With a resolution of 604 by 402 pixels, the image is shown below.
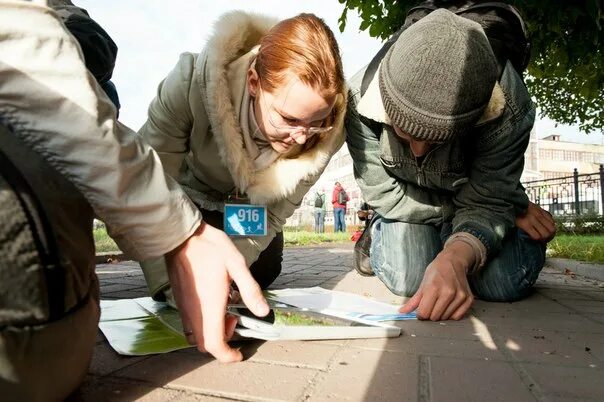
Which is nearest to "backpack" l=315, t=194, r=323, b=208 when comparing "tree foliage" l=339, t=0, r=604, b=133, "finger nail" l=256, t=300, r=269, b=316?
"tree foliage" l=339, t=0, r=604, b=133

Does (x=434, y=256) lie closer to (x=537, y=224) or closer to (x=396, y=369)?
(x=537, y=224)

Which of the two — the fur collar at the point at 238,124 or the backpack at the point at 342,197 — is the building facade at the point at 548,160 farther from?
the fur collar at the point at 238,124

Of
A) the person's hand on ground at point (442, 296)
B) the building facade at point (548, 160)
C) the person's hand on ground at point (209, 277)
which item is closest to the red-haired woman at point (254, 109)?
the person's hand on ground at point (442, 296)

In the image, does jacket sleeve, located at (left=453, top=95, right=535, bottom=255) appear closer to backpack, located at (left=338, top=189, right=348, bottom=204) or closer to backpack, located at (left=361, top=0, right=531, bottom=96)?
backpack, located at (left=361, top=0, right=531, bottom=96)

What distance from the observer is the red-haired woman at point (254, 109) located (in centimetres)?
158

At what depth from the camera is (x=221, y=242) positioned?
92 centimetres

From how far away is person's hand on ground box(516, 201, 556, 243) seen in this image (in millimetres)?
2195

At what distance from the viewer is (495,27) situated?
6.25 ft

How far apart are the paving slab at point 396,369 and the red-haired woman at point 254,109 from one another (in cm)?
66

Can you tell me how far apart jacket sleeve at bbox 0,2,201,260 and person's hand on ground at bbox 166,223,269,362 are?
4.1 inches

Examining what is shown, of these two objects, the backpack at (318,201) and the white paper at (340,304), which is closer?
the white paper at (340,304)

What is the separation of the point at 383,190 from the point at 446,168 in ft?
1.14

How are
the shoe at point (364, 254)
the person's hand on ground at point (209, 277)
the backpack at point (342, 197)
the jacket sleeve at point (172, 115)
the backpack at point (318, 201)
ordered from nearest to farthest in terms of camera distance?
the person's hand on ground at point (209, 277) → the jacket sleeve at point (172, 115) → the shoe at point (364, 254) → the backpack at point (342, 197) → the backpack at point (318, 201)

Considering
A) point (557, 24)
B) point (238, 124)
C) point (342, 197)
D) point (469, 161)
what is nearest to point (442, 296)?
point (469, 161)
